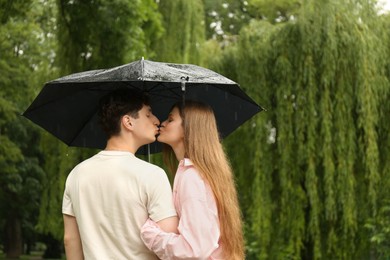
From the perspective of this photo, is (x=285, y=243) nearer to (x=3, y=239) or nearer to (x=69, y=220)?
(x=69, y=220)

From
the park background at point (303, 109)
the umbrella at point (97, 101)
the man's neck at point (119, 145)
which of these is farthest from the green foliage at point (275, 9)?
the man's neck at point (119, 145)

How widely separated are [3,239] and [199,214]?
38692 millimetres

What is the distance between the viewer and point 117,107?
145 inches

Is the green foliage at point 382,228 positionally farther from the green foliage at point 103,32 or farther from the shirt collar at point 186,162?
the shirt collar at point 186,162

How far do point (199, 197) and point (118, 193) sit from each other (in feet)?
1.05

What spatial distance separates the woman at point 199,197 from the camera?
3.46 metres

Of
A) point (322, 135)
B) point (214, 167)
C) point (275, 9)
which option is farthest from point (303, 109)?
point (214, 167)

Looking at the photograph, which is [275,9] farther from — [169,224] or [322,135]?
[169,224]

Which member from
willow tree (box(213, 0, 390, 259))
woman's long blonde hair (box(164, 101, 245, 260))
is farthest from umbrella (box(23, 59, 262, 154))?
willow tree (box(213, 0, 390, 259))

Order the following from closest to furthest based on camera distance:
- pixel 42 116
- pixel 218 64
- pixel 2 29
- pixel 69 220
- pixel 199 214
Result: pixel 199 214
pixel 69 220
pixel 42 116
pixel 218 64
pixel 2 29

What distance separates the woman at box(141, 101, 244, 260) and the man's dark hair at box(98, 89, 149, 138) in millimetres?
221

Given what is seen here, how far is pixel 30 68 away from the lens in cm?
2472

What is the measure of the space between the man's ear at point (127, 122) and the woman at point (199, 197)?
247 millimetres

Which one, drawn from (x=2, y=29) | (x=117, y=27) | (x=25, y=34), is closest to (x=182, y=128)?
(x=117, y=27)
